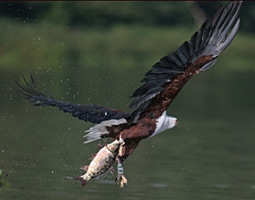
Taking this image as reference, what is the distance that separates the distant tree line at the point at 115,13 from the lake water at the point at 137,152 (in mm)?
→ 9957

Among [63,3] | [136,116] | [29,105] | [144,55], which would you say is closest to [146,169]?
[136,116]

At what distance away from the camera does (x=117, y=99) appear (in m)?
22.7

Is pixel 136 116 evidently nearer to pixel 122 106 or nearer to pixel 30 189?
pixel 30 189

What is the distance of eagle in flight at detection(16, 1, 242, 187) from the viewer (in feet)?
34.7

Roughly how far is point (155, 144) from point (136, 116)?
569 cm

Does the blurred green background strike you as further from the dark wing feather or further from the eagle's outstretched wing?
the eagle's outstretched wing

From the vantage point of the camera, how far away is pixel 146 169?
1445cm

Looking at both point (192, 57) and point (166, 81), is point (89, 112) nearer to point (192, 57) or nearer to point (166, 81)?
point (166, 81)

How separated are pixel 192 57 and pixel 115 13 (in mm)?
26036

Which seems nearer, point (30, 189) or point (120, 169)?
point (120, 169)

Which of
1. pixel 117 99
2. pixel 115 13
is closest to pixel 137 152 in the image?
pixel 117 99

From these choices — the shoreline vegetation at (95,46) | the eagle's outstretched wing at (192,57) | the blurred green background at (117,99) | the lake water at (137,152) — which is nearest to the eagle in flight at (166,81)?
the eagle's outstretched wing at (192,57)

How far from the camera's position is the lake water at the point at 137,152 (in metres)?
12.9

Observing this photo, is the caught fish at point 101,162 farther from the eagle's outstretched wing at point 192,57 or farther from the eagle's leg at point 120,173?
the eagle's outstretched wing at point 192,57
